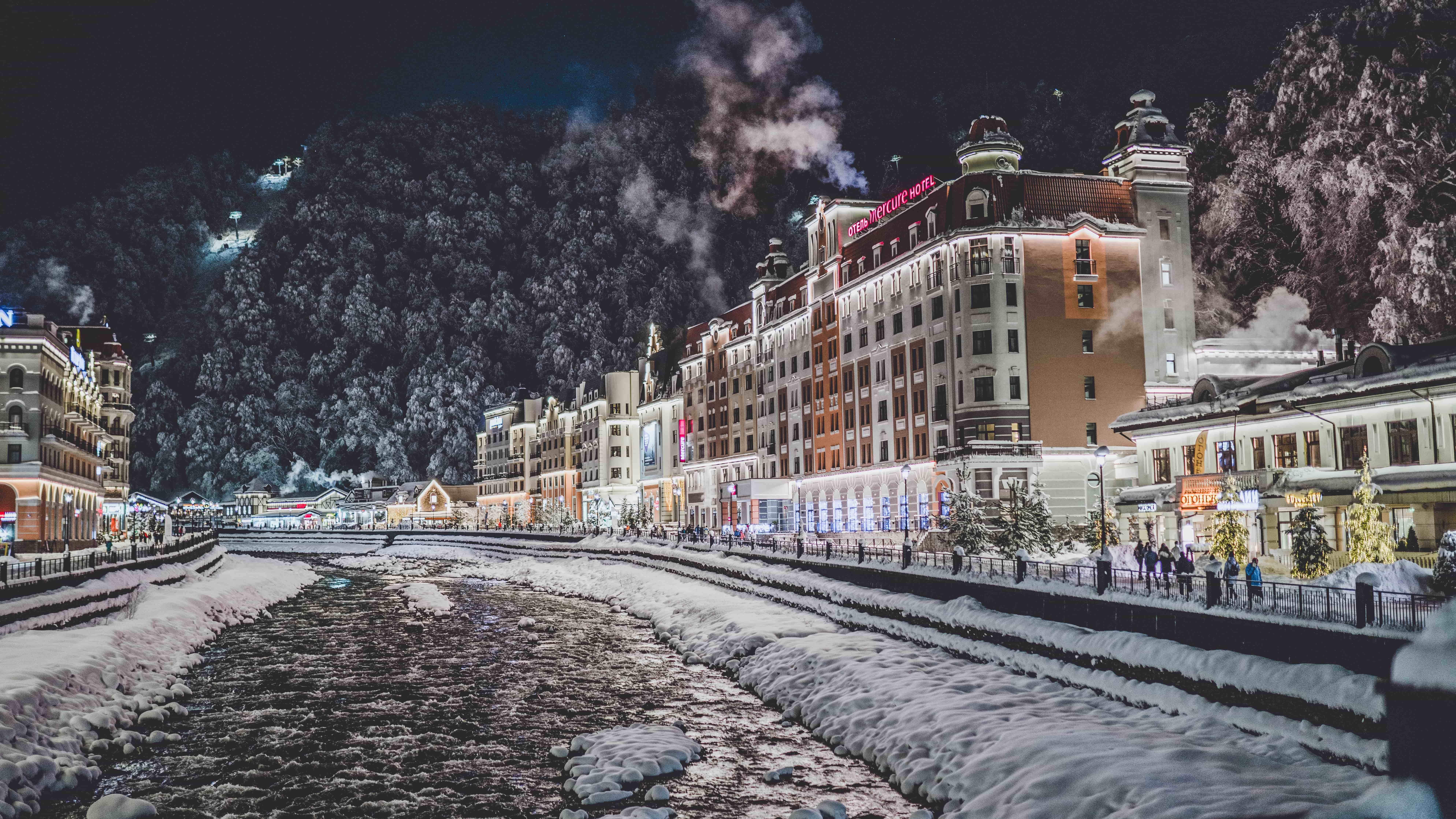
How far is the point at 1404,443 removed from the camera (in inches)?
1602

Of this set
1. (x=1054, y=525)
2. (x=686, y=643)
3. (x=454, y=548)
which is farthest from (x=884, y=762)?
(x=454, y=548)

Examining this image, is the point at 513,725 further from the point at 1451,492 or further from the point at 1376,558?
the point at 1451,492

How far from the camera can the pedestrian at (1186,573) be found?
2580 centimetres

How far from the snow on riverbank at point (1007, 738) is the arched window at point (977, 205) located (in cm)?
4114

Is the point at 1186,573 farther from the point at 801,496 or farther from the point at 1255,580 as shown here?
the point at 801,496

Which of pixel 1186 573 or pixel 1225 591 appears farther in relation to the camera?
pixel 1186 573

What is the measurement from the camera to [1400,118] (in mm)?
59406

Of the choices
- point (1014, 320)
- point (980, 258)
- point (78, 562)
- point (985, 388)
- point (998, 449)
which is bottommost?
point (78, 562)

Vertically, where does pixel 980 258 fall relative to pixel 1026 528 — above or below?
above

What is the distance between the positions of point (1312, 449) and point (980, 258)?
2773cm

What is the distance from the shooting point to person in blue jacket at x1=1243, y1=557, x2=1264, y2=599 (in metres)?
23.7

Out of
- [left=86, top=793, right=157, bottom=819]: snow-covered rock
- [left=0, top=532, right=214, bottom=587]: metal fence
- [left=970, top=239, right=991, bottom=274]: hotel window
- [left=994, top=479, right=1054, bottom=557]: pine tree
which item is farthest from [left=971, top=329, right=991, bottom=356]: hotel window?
[left=86, top=793, right=157, bottom=819]: snow-covered rock

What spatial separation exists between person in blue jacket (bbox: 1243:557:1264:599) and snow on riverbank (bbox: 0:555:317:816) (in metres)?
23.2

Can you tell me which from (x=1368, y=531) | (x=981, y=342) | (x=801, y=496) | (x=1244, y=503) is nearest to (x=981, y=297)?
(x=981, y=342)
